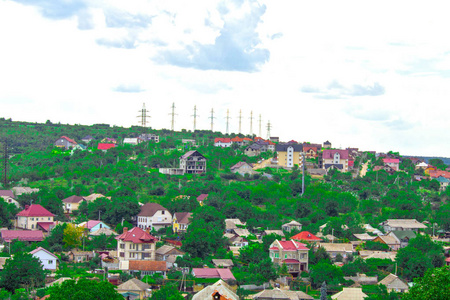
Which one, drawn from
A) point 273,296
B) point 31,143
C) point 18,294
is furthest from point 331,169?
point 18,294

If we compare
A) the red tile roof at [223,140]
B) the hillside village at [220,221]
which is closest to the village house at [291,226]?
the hillside village at [220,221]

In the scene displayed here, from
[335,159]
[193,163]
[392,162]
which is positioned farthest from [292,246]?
[392,162]

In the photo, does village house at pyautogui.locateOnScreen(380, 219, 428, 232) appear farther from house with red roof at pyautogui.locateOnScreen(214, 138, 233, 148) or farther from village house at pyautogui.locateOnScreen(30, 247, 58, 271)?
house with red roof at pyautogui.locateOnScreen(214, 138, 233, 148)

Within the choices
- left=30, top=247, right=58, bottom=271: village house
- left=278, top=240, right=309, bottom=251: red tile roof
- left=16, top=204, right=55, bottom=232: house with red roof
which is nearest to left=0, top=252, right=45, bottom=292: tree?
left=30, top=247, right=58, bottom=271: village house

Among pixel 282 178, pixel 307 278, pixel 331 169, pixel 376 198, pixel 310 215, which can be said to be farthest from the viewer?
pixel 331 169

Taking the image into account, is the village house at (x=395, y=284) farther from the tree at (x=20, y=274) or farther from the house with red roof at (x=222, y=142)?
the house with red roof at (x=222, y=142)

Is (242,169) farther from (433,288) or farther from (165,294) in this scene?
(433,288)

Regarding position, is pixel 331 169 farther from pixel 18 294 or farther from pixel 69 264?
pixel 18 294
